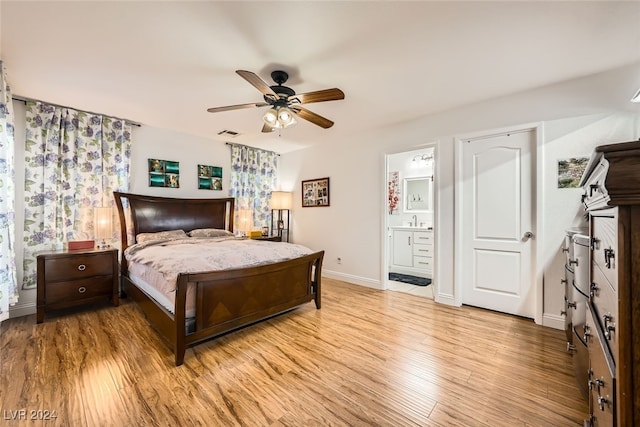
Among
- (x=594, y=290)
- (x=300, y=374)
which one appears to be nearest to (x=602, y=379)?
(x=594, y=290)

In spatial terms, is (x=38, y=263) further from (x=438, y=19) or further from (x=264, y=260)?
(x=438, y=19)

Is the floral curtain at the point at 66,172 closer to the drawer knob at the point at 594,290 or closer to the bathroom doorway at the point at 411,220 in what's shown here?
the bathroom doorway at the point at 411,220

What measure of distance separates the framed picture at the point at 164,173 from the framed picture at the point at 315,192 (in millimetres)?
2242

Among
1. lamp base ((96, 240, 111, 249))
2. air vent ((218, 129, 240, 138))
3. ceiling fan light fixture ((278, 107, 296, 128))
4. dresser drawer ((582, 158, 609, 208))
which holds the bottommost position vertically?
lamp base ((96, 240, 111, 249))

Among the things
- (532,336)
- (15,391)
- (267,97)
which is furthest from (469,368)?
(15,391)

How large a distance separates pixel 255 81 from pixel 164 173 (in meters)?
2.85

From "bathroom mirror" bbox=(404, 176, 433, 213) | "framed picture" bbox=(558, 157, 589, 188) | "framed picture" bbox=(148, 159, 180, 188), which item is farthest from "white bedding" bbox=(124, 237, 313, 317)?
"bathroom mirror" bbox=(404, 176, 433, 213)

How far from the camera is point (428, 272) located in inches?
181

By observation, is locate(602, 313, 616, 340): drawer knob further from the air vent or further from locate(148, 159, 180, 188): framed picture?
locate(148, 159, 180, 188): framed picture

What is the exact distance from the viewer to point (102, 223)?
316cm

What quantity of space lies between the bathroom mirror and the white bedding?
2993 millimetres

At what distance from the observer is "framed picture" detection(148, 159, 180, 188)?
3855mm

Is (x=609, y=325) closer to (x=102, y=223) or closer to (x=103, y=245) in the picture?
(x=102, y=223)

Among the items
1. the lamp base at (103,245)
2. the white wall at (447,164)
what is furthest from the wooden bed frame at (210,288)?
the white wall at (447,164)
